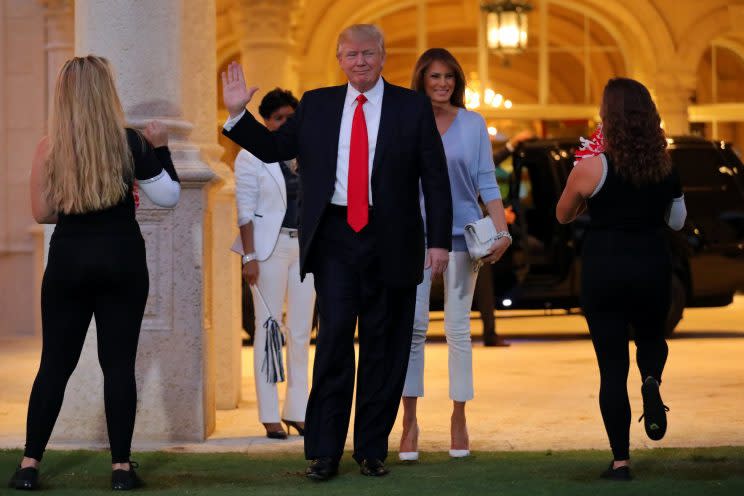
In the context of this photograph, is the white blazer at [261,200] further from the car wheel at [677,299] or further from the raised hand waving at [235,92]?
the car wheel at [677,299]

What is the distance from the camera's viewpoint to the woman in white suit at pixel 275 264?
334 inches

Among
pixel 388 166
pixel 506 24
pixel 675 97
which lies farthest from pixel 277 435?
pixel 675 97

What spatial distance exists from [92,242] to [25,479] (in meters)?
0.97

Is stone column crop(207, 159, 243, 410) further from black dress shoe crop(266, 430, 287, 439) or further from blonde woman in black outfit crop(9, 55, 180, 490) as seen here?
blonde woman in black outfit crop(9, 55, 180, 490)

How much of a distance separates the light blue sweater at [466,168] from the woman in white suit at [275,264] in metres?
1.14

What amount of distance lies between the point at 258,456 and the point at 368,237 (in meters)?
1.45

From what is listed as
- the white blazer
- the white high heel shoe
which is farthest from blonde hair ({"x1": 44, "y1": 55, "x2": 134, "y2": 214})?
the white blazer

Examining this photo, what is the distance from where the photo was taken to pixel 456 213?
7633 millimetres

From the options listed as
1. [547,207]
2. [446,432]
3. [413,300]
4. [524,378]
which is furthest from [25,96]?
[413,300]

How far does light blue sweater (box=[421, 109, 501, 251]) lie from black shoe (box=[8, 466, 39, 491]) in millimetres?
2113

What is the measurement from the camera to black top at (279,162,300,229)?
856cm

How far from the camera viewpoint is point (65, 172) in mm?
6449

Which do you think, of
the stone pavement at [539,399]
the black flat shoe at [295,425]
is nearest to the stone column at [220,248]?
the stone pavement at [539,399]

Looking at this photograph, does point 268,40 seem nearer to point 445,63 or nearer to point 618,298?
point 445,63
